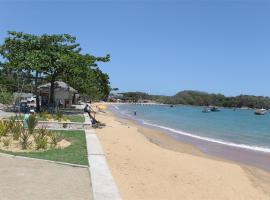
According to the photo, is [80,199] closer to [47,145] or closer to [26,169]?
[26,169]

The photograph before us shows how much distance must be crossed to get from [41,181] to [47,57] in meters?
21.0

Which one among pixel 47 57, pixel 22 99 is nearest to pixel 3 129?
pixel 47 57

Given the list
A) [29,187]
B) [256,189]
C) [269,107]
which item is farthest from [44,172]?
[269,107]

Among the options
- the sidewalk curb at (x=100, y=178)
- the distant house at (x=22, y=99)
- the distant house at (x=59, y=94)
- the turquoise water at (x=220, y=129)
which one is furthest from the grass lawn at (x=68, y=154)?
the distant house at (x=59, y=94)

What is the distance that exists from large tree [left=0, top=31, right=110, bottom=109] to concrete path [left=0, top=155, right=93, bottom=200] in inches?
722

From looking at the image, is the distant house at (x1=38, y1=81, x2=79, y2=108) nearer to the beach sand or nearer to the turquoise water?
the turquoise water

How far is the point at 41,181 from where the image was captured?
25.4 ft

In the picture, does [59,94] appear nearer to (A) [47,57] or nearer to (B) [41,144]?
(A) [47,57]

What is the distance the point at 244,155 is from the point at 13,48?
1848cm

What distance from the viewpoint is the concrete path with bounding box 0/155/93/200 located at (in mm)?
6793

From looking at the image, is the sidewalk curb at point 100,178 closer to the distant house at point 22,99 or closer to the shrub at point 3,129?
the shrub at point 3,129

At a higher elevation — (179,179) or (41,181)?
(41,181)

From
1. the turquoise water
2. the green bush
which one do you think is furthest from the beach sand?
the green bush

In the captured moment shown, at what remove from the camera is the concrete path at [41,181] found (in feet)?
22.3
